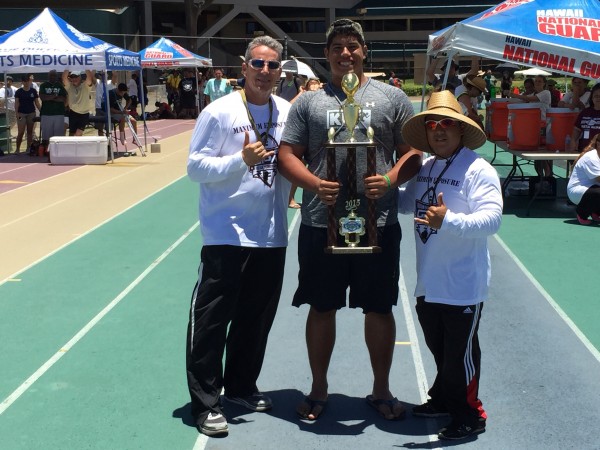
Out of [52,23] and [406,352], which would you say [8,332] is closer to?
[406,352]

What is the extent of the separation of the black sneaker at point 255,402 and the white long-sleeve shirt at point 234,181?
35.7 inches

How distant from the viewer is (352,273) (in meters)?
4.39

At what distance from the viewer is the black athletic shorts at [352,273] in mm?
4328

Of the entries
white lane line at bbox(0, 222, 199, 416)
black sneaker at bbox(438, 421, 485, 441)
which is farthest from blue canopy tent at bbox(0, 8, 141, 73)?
black sneaker at bbox(438, 421, 485, 441)

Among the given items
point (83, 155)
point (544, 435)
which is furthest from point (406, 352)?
point (83, 155)

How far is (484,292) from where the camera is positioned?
424 cm

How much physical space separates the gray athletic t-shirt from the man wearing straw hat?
120 millimetres

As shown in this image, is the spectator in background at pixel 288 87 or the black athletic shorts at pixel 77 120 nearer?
the spectator in background at pixel 288 87

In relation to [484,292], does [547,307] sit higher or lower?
lower

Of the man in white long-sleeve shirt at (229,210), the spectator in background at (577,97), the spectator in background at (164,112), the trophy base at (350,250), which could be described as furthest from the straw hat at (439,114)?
the spectator in background at (164,112)

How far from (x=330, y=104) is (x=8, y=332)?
3.40 m

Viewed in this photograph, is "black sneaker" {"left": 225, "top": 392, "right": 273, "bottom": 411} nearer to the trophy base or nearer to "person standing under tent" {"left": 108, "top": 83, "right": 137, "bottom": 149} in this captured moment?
the trophy base

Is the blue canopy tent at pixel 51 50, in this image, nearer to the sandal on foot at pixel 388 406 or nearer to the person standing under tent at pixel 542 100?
the person standing under tent at pixel 542 100

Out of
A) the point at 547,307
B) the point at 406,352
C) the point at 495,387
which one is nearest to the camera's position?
the point at 495,387
